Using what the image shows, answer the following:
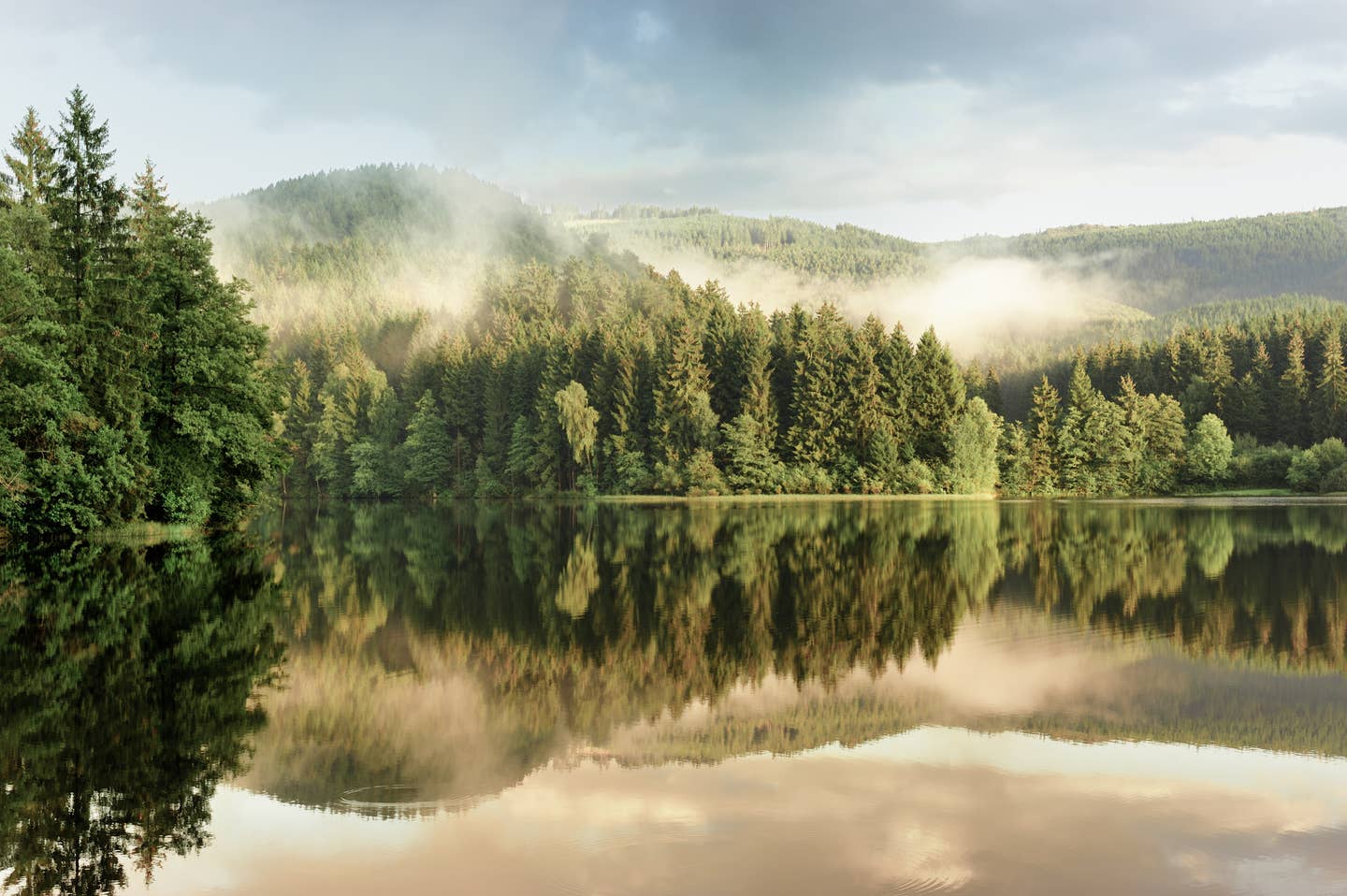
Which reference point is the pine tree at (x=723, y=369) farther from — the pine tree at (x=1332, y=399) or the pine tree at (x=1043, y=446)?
the pine tree at (x=1332, y=399)

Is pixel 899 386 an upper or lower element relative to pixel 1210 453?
upper

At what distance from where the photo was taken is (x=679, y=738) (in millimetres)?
12148

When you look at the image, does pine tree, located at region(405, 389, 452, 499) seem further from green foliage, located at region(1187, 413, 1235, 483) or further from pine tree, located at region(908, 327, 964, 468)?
green foliage, located at region(1187, 413, 1235, 483)

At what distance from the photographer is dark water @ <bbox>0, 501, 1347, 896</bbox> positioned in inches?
339

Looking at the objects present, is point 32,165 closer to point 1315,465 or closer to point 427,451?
point 427,451

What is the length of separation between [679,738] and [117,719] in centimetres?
676

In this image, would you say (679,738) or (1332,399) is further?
(1332,399)

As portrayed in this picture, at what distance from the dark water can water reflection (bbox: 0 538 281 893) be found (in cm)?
6

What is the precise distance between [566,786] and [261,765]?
3330 mm

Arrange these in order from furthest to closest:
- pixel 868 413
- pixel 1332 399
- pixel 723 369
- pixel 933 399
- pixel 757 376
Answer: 1. pixel 1332 399
2. pixel 723 369
3. pixel 757 376
4. pixel 933 399
5. pixel 868 413

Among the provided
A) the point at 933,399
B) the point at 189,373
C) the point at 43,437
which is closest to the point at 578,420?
the point at 933,399

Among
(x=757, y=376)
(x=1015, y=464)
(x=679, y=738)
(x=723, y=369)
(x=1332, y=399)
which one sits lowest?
(x=1015, y=464)

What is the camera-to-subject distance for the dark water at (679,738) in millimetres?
8617

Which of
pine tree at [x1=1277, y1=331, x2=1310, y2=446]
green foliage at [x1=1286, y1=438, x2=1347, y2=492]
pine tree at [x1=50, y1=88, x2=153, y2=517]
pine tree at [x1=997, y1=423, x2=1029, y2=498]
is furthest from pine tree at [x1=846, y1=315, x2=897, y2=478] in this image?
pine tree at [x1=50, y1=88, x2=153, y2=517]
